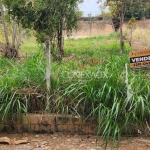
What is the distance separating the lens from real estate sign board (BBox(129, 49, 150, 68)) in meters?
4.12

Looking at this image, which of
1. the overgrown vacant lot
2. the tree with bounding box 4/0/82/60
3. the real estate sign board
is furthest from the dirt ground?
the tree with bounding box 4/0/82/60

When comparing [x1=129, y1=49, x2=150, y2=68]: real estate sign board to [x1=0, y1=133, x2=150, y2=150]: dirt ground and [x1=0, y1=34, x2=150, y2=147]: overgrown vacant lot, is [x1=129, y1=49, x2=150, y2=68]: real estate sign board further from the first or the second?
[x1=0, y1=133, x2=150, y2=150]: dirt ground

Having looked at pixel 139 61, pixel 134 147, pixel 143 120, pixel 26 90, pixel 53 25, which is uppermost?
pixel 53 25

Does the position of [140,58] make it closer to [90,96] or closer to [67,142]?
[90,96]

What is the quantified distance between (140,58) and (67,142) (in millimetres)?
1415

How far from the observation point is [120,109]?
3.83 m

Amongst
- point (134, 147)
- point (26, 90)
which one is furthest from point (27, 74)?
point (134, 147)

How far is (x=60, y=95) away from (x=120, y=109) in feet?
2.85

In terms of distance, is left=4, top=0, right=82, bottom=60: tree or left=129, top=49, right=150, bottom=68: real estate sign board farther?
left=129, top=49, right=150, bottom=68: real estate sign board

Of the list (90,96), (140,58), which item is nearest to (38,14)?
(90,96)

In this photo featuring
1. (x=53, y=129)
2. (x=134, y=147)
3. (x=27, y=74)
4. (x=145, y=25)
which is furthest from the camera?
(x=145, y=25)

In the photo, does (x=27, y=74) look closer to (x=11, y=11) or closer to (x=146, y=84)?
(x=11, y=11)

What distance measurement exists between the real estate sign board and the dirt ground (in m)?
0.94

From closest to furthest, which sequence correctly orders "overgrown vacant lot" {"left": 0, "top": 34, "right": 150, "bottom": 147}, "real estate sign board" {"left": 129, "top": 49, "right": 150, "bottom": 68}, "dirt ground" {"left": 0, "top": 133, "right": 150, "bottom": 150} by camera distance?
"dirt ground" {"left": 0, "top": 133, "right": 150, "bottom": 150}
"overgrown vacant lot" {"left": 0, "top": 34, "right": 150, "bottom": 147}
"real estate sign board" {"left": 129, "top": 49, "right": 150, "bottom": 68}
